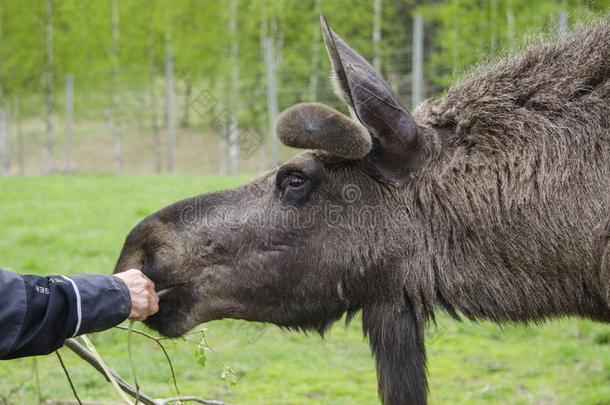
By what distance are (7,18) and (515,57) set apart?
35465mm

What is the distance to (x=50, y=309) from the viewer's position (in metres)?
3.53

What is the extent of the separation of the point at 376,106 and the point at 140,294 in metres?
1.34

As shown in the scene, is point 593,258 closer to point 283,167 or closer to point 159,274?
point 283,167

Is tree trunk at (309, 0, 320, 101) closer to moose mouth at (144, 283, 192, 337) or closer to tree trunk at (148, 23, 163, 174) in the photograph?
tree trunk at (148, 23, 163, 174)

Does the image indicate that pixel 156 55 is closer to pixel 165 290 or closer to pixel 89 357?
pixel 89 357

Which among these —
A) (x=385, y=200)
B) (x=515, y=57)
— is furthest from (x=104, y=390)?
(x=515, y=57)

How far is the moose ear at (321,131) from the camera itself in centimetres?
401

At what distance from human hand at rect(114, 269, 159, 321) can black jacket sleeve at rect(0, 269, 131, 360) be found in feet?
0.42

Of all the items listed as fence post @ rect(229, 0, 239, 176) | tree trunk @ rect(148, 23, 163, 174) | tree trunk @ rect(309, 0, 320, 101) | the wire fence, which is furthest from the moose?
tree trunk @ rect(148, 23, 163, 174)

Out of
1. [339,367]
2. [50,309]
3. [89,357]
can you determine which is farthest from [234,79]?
[50,309]

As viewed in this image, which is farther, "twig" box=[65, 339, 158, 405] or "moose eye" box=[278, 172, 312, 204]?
"twig" box=[65, 339, 158, 405]

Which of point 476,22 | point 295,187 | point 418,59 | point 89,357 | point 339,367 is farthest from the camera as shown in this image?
point 476,22

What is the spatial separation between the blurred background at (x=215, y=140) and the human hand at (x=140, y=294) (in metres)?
0.84

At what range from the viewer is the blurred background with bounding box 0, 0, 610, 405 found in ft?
21.3
